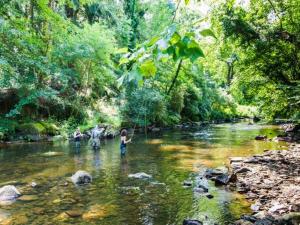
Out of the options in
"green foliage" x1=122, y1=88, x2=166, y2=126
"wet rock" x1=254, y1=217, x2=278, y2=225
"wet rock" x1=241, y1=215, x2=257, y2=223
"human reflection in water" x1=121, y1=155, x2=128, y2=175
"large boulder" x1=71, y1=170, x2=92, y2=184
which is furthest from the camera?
"green foliage" x1=122, y1=88, x2=166, y2=126

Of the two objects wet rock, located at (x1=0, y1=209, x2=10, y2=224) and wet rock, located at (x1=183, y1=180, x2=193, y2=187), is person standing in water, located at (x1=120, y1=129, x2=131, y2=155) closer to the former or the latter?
wet rock, located at (x1=183, y1=180, x2=193, y2=187)

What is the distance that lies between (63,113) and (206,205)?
67.8 feet

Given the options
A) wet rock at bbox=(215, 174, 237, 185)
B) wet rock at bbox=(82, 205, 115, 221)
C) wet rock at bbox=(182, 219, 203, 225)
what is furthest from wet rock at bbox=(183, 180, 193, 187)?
wet rock at bbox=(182, 219, 203, 225)

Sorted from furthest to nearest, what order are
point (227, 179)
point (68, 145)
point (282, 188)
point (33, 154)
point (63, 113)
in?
point (63, 113), point (68, 145), point (33, 154), point (227, 179), point (282, 188)

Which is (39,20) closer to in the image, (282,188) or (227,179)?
(227,179)

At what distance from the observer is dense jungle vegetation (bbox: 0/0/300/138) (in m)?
17.4

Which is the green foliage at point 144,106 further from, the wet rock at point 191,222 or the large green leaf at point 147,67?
the large green leaf at point 147,67

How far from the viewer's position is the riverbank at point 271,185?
24.4 feet

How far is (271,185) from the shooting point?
10.5 m

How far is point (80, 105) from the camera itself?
28531 millimetres

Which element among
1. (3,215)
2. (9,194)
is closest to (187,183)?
(9,194)

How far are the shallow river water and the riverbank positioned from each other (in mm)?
517

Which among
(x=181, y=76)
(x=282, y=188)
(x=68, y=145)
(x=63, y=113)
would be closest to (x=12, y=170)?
(x=68, y=145)

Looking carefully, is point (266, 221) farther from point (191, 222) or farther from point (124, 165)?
point (124, 165)
